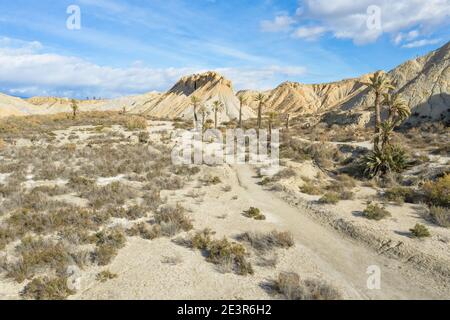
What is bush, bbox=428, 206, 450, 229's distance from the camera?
12648mm

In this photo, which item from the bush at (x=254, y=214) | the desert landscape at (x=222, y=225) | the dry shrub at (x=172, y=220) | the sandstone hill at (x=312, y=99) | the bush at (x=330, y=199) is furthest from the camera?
the sandstone hill at (x=312, y=99)

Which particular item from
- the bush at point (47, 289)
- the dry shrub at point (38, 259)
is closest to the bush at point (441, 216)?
the bush at point (47, 289)

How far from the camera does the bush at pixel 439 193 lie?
14.8 m

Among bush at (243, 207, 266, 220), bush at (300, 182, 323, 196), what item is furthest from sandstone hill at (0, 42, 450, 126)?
bush at (243, 207, 266, 220)

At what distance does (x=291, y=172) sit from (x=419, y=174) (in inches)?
321

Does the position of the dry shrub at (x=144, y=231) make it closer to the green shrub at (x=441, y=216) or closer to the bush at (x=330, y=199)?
the bush at (x=330, y=199)

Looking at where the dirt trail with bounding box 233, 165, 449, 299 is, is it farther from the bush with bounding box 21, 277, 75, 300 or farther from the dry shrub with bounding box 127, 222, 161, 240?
the bush with bounding box 21, 277, 75, 300

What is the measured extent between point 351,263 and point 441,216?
537 centimetres

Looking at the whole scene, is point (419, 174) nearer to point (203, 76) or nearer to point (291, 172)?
point (291, 172)

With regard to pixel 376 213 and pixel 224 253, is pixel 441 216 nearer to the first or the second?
pixel 376 213

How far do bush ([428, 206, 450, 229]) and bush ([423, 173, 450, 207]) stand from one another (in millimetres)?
1186

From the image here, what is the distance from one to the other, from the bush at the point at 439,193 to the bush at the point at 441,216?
1.19 meters

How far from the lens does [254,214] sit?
14648 mm

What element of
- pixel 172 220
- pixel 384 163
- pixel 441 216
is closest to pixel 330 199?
pixel 441 216
